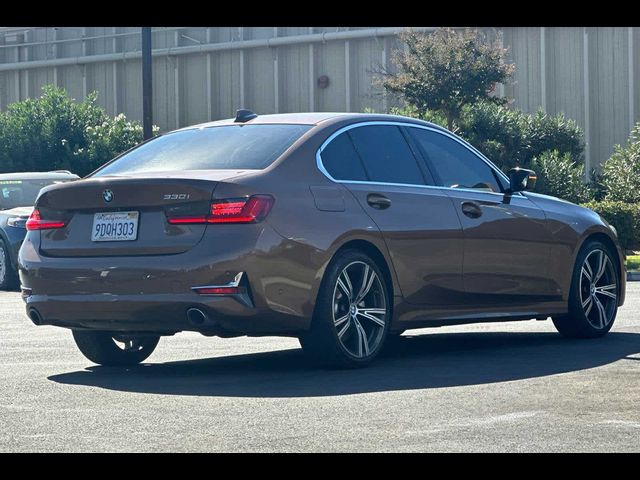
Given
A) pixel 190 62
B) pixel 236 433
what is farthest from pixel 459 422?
pixel 190 62

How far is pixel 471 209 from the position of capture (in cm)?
995

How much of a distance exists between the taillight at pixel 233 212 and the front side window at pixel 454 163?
1979 mm

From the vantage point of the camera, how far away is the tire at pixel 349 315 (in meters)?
8.63

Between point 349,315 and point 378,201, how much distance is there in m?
0.79

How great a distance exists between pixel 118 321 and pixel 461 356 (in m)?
2.45

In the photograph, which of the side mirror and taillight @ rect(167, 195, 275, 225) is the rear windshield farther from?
the side mirror

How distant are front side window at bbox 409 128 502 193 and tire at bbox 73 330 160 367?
2214 millimetres

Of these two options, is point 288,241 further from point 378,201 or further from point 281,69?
point 281,69

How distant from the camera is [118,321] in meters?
8.54

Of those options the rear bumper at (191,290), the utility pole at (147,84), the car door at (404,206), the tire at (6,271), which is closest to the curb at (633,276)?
the tire at (6,271)

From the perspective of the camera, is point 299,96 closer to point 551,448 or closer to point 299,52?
point 299,52

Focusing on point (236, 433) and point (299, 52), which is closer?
point (236, 433)

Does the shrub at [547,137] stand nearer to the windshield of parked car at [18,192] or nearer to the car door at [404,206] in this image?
the windshield of parked car at [18,192]

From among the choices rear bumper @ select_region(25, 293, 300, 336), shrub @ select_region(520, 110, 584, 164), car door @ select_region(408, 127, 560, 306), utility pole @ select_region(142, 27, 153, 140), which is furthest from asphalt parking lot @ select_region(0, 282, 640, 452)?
shrub @ select_region(520, 110, 584, 164)
